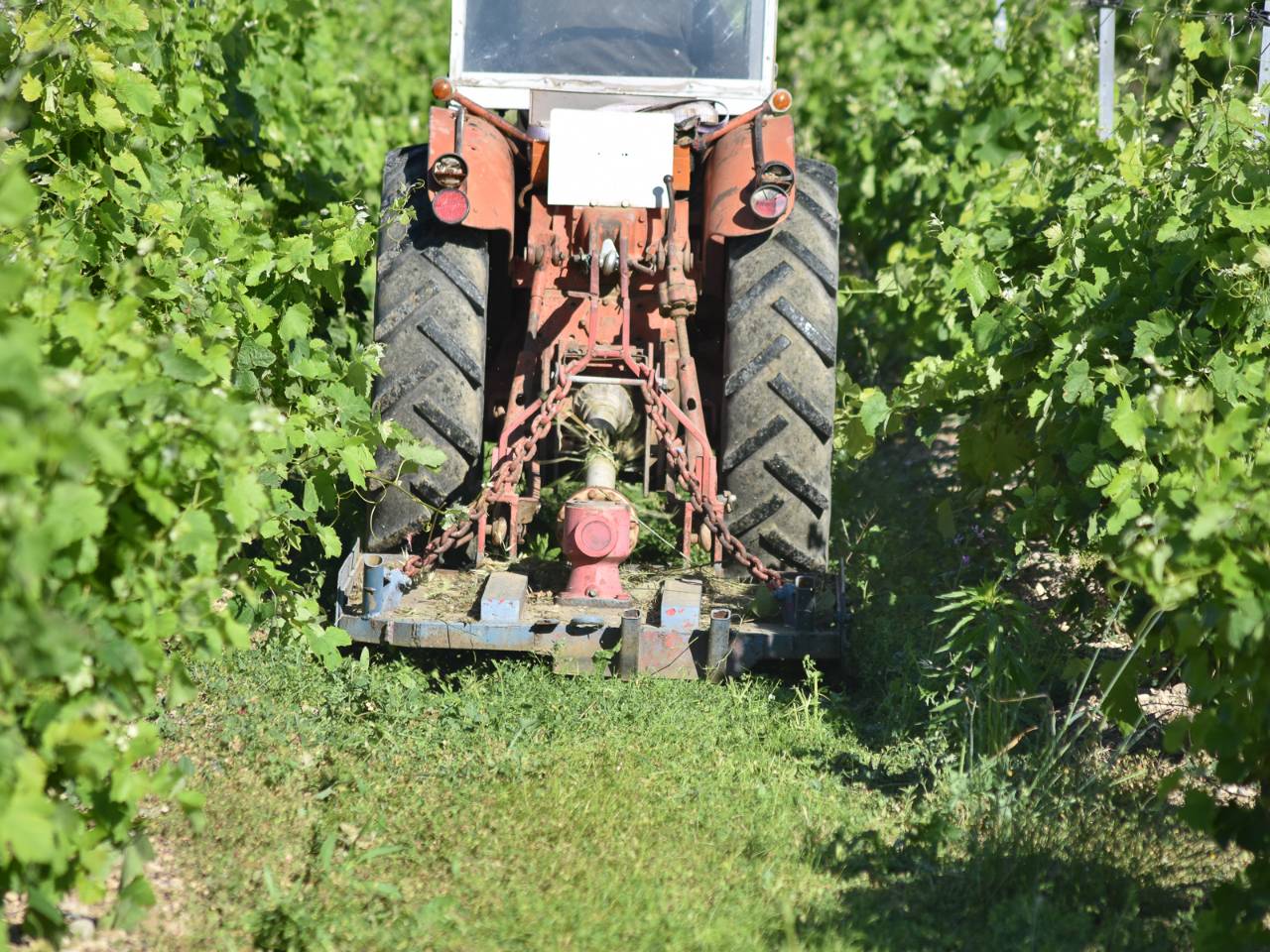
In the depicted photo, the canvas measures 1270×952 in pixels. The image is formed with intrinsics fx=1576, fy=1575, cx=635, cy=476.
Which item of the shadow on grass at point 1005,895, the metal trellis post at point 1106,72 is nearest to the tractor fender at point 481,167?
the shadow on grass at point 1005,895

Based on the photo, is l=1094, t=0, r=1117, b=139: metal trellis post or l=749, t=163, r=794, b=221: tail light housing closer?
l=749, t=163, r=794, b=221: tail light housing

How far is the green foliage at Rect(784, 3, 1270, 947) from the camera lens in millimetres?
2803

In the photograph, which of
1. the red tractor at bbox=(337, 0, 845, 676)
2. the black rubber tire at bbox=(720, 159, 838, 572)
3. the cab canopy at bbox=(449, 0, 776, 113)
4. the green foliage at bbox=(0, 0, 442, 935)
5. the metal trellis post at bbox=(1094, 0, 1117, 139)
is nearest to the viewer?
the green foliage at bbox=(0, 0, 442, 935)

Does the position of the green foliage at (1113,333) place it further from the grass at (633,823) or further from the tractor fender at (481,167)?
the tractor fender at (481,167)

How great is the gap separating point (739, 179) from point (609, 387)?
734mm

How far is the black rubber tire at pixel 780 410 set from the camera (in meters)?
4.56

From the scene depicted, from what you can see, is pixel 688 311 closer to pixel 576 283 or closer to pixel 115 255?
pixel 576 283

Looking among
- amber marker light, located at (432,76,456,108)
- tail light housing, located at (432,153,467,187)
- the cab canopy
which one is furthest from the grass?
the cab canopy

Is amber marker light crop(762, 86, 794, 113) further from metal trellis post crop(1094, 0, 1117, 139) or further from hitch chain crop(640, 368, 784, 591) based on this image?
metal trellis post crop(1094, 0, 1117, 139)

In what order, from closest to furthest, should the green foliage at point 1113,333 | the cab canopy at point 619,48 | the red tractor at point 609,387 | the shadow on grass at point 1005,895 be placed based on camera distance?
1. the green foliage at point 1113,333
2. the shadow on grass at point 1005,895
3. the red tractor at point 609,387
4. the cab canopy at point 619,48

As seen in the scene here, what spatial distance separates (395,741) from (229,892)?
740 mm

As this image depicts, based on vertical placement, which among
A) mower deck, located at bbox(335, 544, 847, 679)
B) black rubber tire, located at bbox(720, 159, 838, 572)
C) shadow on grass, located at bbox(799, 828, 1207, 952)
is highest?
black rubber tire, located at bbox(720, 159, 838, 572)

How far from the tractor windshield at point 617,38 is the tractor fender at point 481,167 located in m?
0.52

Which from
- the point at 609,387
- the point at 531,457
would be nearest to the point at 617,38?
the point at 609,387
